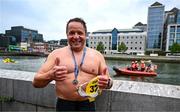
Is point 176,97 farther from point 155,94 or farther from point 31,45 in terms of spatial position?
point 31,45

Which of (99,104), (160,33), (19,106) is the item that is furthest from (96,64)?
(160,33)

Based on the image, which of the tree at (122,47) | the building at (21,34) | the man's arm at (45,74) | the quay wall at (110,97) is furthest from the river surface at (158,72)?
the building at (21,34)

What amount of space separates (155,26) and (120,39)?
18245 mm

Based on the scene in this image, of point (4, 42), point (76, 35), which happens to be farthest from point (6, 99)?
point (4, 42)

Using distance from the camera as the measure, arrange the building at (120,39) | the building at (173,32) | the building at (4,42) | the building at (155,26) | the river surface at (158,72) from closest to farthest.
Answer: the river surface at (158,72)
the building at (173,32)
the building at (155,26)
the building at (120,39)
the building at (4,42)

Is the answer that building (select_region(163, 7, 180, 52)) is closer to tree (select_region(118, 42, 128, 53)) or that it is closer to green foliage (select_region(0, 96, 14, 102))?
tree (select_region(118, 42, 128, 53))

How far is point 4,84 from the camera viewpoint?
3121mm

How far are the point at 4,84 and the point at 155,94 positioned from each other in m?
2.34

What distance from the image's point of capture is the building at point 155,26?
3460 inches

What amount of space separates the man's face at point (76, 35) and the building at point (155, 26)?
302ft

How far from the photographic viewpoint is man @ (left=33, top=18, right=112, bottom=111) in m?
2.04

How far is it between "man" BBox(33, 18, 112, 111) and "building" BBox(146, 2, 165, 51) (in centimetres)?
9217

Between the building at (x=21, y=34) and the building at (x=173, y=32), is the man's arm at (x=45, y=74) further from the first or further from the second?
the building at (x=21, y=34)

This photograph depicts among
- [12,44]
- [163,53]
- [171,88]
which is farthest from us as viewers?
[12,44]
